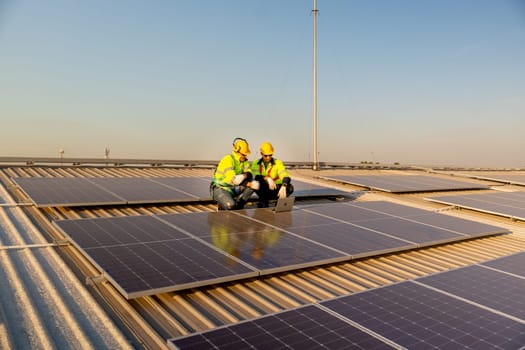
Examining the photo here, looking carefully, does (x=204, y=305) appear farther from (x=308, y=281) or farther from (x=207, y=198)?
(x=207, y=198)

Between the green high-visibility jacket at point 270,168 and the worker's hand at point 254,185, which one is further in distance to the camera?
the green high-visibility jacket at point 270,168

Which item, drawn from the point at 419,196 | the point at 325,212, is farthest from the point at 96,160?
the point at 419,196

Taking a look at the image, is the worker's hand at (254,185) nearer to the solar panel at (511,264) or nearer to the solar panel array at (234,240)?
the solar panel array at (234,240)

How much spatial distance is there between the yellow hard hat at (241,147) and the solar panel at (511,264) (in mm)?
7124

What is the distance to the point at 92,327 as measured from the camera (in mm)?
5645

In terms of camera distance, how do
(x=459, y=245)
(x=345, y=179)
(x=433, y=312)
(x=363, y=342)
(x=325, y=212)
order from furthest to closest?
1. (x=345, y=179)
2. (x=325, y=212)
3. (x=459, y=245)
4. (x=433, y=312)
5. (x=363, y=342)

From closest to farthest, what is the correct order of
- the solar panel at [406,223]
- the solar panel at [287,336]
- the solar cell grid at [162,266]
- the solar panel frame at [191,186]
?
the solar panel at [287,336] < the solar cell grid at [162,266] < the solar panel at [406,223] < the solar panel frame at [191,186]

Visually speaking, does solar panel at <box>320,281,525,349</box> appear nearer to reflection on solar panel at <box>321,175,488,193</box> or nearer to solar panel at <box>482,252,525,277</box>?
solar panel at <box>482,252,525,277</box>

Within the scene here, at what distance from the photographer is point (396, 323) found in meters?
5.29

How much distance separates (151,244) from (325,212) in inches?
229

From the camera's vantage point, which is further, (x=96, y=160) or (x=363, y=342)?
(x=96, y=160)

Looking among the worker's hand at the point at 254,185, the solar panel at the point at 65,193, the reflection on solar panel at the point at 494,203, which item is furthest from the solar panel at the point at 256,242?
the reflection on solar panel at the point at 494,203

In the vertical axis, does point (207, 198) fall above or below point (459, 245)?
above

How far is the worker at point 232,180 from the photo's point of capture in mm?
12578
